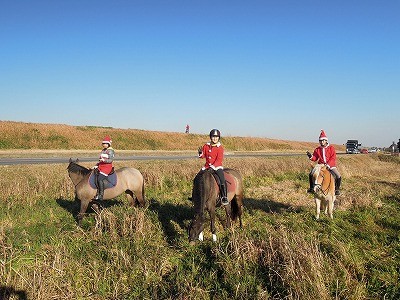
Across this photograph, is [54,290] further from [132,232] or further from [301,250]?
[301,250]

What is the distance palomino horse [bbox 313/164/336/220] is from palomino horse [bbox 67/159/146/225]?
5.30 m

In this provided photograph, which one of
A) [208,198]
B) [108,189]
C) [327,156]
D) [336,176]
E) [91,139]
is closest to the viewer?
[208,198]

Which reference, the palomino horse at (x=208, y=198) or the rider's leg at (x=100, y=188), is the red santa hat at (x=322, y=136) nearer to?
the palomino horse at (x=208, y=198)

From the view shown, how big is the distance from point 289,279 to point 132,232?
12.0 ft

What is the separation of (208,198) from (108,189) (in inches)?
140

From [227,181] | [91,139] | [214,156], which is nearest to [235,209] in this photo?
[227,181]

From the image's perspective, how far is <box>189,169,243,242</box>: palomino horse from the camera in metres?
6.52

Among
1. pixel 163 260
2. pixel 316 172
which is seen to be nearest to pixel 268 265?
pixel 163 260

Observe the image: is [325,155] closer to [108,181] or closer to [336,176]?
[336,176]

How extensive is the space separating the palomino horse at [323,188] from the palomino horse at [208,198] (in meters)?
2.25

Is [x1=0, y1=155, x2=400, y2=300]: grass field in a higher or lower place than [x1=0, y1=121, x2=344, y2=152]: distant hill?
lower

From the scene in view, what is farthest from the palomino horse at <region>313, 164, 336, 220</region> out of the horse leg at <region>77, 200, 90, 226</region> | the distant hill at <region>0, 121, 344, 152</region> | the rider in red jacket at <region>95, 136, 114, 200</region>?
the distant hill at <region>0, 121, 344, 152</region>

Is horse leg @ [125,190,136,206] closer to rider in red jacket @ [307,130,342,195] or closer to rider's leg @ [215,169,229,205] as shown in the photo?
rider's leg @ [215,169,229,205]

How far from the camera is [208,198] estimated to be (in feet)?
23.5
